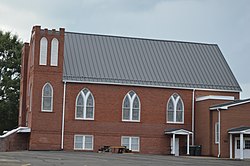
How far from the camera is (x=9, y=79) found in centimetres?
6794

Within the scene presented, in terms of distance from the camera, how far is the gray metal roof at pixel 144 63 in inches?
2092

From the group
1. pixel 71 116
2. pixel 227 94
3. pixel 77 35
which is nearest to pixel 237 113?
pixel 227 94

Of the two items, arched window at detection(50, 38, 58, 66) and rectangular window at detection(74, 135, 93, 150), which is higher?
arched window at detection(50, 38, 58, 66)

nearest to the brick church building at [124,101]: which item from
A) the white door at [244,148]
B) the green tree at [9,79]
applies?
the white door at [244,148]

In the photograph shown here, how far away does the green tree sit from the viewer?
220 feet

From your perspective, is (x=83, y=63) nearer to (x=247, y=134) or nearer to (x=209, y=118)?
(x=209, y=118)

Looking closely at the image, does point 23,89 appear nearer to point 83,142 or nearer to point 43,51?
point 43,51

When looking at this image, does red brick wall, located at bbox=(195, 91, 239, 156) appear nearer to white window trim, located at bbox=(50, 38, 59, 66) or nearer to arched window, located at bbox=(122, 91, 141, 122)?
arched window, located at bbox=(122, 91, 141, 122)

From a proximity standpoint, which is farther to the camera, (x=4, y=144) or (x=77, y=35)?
(x=77, y=35)

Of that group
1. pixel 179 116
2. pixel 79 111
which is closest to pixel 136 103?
pixel 179 116

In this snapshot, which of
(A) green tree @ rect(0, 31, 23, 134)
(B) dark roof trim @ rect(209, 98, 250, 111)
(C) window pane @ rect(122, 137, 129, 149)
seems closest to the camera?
(B) dark roof trim @ rect(209, 98, 250, 111)

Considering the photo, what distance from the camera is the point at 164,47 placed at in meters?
59.3

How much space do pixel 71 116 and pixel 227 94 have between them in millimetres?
15855

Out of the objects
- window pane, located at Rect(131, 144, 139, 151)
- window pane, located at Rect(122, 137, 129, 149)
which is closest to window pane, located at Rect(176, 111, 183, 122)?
window pane, located at Rect(131, 144, 139, 151)
